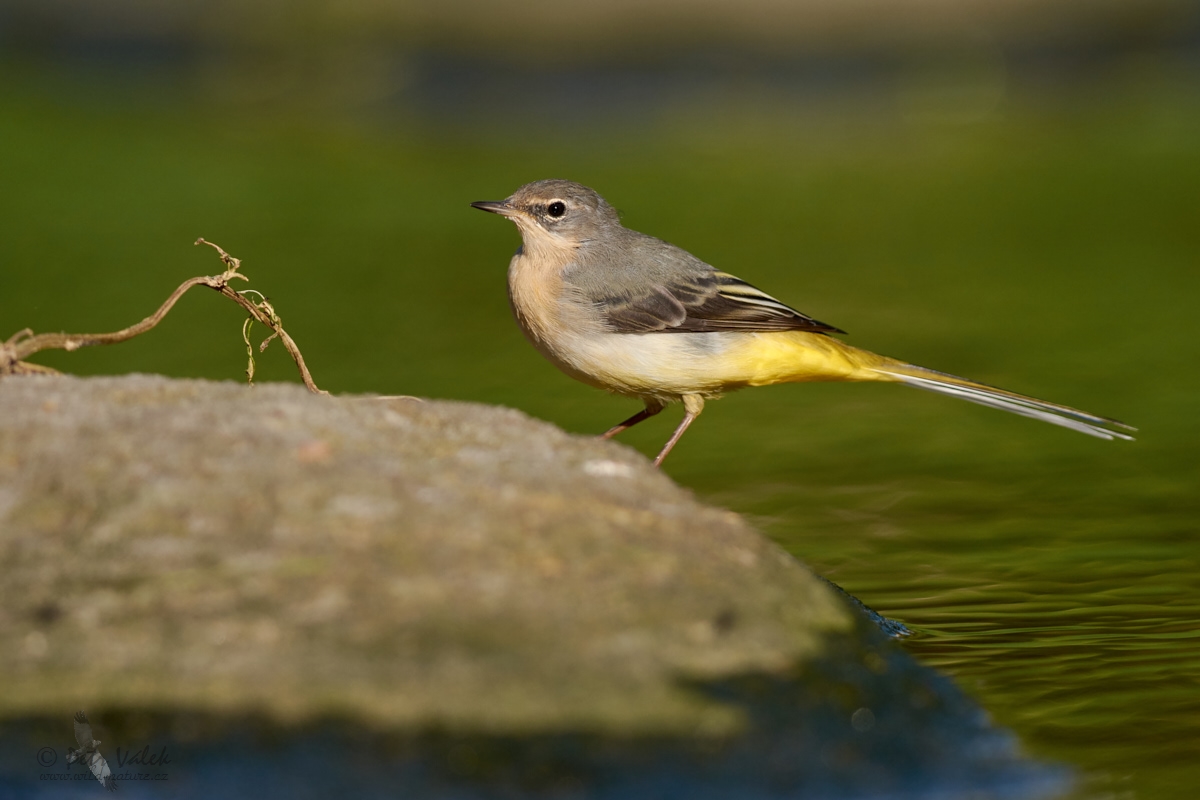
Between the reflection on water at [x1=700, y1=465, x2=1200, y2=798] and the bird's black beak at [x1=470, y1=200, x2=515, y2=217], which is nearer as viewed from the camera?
the reflection on water at [x1=700, y1=465, x2=1200, y2=798]

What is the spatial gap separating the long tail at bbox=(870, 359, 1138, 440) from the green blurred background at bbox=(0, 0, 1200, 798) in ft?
1.97

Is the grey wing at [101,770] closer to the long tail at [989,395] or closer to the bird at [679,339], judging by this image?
the bird at [679,339]

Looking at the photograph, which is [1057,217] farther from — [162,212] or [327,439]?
[327,439]

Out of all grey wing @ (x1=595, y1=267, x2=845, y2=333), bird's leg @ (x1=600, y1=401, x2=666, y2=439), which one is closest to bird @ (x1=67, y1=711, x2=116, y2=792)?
grey wing @ (x1=595, y1=267, x2=845, y2=333)

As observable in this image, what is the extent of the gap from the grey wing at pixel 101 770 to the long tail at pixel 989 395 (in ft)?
14.7

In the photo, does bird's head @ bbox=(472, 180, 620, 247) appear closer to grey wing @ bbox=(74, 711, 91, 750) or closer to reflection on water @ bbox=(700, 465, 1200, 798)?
reflection on water @ bbox=(700, 465, 1200, 798)

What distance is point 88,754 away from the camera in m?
3.48

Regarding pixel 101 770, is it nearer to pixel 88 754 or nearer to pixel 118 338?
pixel 88 754

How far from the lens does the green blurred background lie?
6531mm

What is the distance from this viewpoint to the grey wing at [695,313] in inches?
275

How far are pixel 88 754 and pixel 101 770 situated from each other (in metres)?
0.05

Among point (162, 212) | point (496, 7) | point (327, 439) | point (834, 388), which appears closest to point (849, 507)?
point (834, 388)

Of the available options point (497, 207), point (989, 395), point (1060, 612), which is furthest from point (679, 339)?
point (1060, 612)

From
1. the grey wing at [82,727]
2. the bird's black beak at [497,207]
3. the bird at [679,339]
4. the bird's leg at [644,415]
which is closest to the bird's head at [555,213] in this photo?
the bird's black beak at [497,207]
